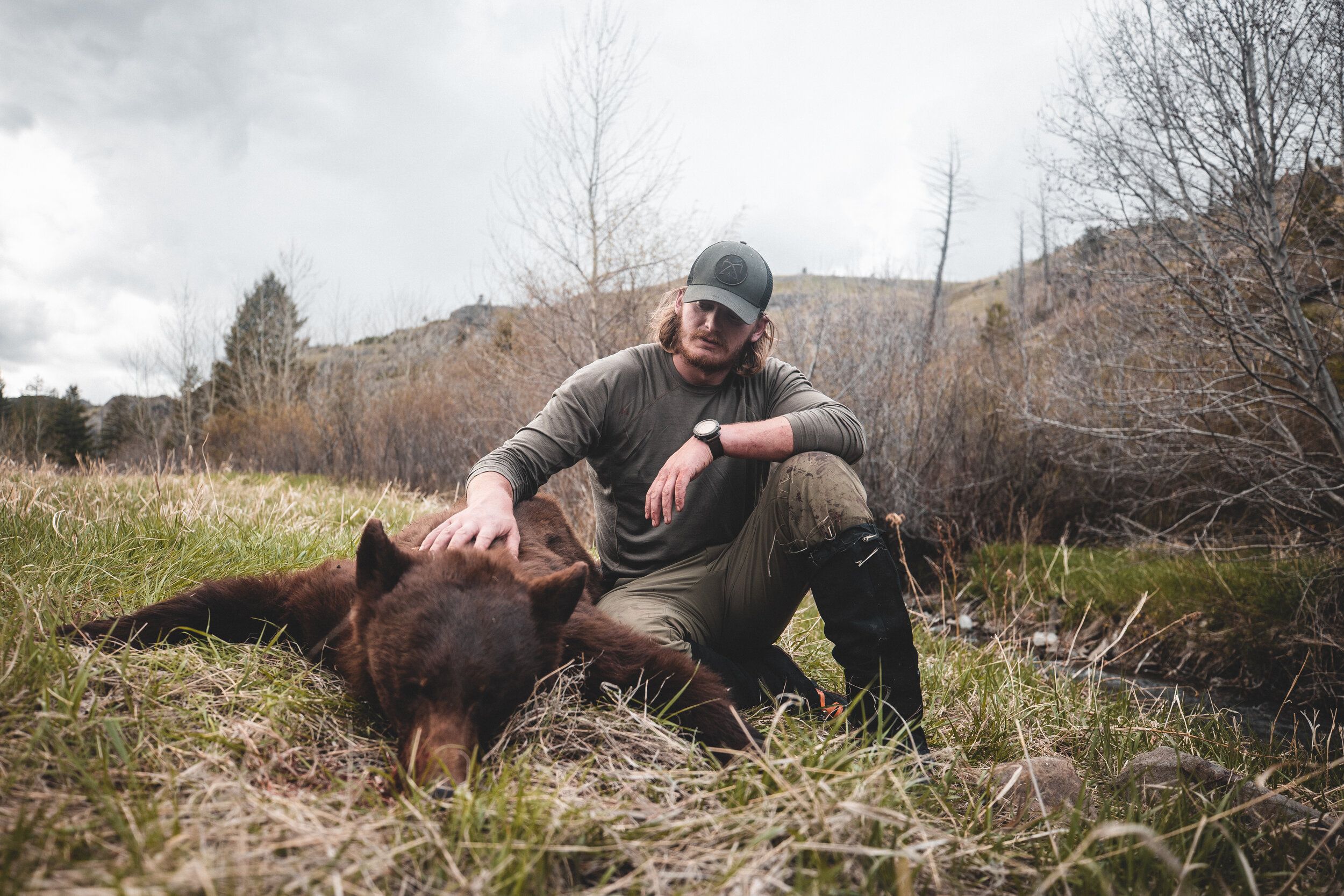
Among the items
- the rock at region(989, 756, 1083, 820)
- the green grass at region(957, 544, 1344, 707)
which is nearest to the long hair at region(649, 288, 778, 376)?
the rock at region(989, 756, 1083, 820)

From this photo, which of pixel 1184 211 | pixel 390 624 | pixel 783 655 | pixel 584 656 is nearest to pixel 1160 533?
pixel 1184 211

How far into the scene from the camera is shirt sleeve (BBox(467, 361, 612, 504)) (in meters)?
2.96

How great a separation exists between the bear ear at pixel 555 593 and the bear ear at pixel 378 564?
1.28 ft

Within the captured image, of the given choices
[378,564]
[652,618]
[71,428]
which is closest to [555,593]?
[378,564]

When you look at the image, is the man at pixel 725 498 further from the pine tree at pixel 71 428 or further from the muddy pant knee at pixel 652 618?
the pine tree at pixel 71 428

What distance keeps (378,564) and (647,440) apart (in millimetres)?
→ 1463

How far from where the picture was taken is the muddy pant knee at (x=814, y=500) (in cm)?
261

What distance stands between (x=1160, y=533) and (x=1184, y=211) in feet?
9.33

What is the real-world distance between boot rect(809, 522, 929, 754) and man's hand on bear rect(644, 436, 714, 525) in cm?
55

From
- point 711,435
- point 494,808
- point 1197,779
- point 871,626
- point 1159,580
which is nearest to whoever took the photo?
point 494,808

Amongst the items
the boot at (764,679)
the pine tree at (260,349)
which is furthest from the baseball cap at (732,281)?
the pine tree at (260,349)

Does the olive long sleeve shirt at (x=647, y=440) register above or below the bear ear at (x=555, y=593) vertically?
above

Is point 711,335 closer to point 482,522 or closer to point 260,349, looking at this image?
point 482,522

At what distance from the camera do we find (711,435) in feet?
9.37
